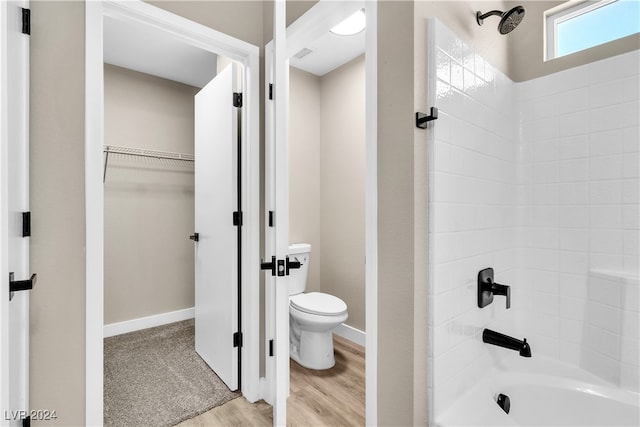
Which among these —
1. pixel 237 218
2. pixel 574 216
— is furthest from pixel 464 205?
pixel 237 218

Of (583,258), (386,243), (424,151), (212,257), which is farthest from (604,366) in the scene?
(212,257)

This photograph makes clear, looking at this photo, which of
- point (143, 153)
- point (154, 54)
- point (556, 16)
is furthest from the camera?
point (143, 153)

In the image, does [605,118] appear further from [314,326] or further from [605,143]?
[314,326]

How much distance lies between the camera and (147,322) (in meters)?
2.94

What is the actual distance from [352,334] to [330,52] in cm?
238

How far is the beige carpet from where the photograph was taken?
5.67ft

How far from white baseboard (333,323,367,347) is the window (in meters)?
2.23

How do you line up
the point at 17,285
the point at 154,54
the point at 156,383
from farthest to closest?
the point at 154,54, the point at 156,383, the point at 17,285

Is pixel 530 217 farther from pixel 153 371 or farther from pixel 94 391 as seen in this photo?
pixel 153 371

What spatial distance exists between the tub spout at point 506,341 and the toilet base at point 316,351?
1.14m

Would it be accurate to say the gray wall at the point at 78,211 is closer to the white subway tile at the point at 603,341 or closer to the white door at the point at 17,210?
the white door at the point at 17,210

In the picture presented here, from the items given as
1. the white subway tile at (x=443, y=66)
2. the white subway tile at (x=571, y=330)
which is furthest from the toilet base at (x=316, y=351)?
the white subway tile at (x=443, y=66)

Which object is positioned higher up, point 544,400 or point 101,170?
point 101,170

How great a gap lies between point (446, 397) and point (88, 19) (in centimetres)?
204
